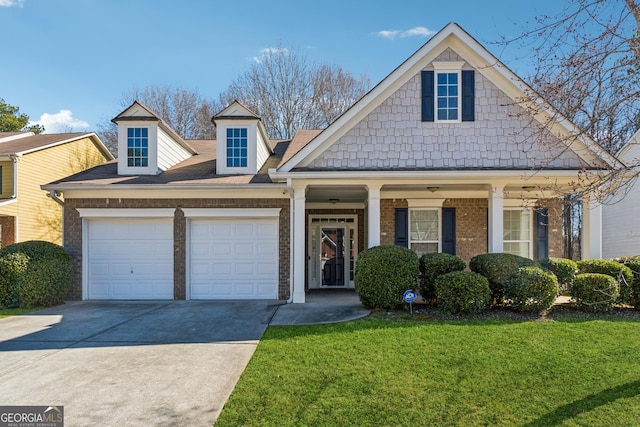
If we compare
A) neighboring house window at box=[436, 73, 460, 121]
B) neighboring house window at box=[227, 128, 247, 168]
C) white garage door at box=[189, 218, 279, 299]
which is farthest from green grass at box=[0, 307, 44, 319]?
neighboring house window at box=[436, 73, 460, 121]

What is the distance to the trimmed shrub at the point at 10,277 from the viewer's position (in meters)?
10.0

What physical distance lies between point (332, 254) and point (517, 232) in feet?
19.4

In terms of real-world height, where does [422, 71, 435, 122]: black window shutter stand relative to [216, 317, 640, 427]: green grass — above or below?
above

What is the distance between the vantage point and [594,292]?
8.38 metres

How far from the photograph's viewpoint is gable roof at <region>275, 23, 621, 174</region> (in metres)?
9.80

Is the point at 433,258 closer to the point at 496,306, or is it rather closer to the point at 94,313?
the point at 496,306

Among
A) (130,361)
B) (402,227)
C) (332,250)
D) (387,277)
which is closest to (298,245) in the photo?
(387,277)

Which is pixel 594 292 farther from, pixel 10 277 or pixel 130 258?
pixel 10 277

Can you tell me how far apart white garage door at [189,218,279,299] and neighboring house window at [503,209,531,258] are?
22.9 ft

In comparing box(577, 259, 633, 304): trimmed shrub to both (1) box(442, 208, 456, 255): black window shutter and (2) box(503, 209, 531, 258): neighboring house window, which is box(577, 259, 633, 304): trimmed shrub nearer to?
(2) box(503, 209, 531, 258): neighboring house window

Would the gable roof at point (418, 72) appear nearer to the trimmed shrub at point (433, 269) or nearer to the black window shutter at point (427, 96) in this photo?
the black window shutter at point (427, 96)

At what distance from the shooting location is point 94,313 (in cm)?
945

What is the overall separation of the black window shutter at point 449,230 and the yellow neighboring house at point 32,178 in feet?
46.9

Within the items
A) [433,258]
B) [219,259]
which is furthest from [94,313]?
[433,258]
